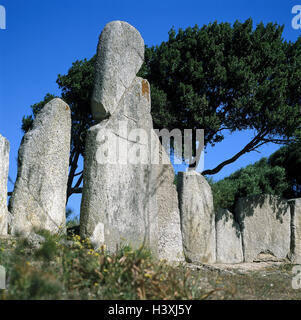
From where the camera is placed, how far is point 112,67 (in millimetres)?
9336

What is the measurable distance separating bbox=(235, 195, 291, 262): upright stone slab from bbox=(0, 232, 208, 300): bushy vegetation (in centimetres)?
589

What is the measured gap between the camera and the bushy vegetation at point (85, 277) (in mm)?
5512

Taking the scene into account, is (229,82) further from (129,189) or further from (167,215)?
(129,189)

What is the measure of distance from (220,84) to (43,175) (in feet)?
32.2

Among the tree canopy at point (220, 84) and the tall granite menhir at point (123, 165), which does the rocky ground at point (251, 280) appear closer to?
the tall granite menhir at point (123, 165)

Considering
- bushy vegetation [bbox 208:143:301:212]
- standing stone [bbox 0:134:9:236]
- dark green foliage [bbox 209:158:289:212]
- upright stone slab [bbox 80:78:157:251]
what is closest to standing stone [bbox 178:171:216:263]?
upright stone slab [bbox 80:78:157:251]

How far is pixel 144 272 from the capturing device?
656 centimetres

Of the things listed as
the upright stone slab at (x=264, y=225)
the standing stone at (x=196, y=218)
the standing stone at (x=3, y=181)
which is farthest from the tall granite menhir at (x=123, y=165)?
the upright stone slab at (x=264, y=225)

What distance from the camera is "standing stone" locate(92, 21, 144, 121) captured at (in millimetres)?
9219

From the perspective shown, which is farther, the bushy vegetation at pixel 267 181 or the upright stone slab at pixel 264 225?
the bushy vegetation at pixel 267 181

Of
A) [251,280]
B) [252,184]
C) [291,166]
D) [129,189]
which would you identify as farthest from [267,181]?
[129,189]

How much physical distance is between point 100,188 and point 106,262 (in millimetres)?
2254

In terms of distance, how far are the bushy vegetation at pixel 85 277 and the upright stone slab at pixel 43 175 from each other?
1.70 metres
